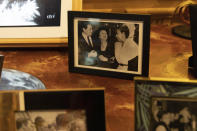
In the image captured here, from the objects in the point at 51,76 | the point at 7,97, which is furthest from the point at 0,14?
the point at 7,97

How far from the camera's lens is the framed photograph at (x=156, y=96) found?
51 centimetres

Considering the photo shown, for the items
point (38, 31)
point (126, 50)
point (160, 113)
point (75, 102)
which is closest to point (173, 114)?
point (160, 113)

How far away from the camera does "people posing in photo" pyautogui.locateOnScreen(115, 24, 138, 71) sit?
30.4 inches

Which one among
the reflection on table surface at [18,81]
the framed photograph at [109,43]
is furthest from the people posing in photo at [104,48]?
the reflection on table surface at [18,81]

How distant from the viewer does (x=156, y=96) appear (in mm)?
519

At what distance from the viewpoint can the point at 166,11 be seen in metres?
1.26

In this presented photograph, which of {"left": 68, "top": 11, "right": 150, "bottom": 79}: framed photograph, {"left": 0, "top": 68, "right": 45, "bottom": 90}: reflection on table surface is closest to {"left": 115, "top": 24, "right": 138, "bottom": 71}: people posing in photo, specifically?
{"left": 68, "top": 11, "right": 150, "bottom": 79}: framed photograph

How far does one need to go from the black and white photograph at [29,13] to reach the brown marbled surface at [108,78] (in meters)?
0.09

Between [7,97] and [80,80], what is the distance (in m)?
0.31

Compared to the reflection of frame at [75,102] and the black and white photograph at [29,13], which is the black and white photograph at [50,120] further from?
the black and white photograph at [29,13]

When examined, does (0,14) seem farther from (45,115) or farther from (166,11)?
(166,11)

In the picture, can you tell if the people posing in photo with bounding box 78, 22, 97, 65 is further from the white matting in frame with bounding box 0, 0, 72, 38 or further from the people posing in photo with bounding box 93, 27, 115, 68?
the white matting in frame with bounding box 0, 0, 72, 38

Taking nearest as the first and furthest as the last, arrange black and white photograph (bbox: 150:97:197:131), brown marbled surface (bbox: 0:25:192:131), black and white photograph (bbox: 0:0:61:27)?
1. black and white photograph (bbox: 150:97:197:131)
2. brown marbled surface (bbox: 0:25:192:131)
3. black and white photograph (bbox: 0:0:61:27)

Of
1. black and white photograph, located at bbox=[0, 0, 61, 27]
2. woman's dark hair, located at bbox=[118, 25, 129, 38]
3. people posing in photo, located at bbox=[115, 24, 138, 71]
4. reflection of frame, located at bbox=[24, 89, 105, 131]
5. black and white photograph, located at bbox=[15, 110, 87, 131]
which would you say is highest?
A: black and white photograph, located at bbox=[0, 0, 61, 27]
